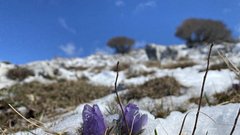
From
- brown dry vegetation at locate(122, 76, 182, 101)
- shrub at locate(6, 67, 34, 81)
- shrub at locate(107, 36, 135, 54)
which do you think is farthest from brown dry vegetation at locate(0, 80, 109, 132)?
shrub at locate(107, 36, 135, 54)

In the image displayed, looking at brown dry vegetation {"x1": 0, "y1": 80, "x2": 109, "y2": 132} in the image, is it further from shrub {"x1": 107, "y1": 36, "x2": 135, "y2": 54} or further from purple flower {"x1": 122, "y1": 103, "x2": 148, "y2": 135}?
shrub {"x1": 107, "y1": 36, "x2": 135, "y2": 54}

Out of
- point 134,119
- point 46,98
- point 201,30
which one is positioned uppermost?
point 201,30

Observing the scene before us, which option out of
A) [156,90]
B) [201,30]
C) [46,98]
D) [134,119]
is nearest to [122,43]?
[201,30]

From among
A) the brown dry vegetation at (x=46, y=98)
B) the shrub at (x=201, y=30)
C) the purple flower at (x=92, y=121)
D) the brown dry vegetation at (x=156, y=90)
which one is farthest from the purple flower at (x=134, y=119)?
the shrub at (x=201, y=30)

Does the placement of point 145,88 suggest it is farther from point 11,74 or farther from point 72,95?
point 11,74

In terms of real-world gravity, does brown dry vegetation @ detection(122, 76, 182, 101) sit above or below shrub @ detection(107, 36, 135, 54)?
below

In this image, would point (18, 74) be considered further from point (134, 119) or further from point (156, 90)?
point (134, 119)

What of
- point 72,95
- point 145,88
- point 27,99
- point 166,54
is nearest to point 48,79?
point 72,95
